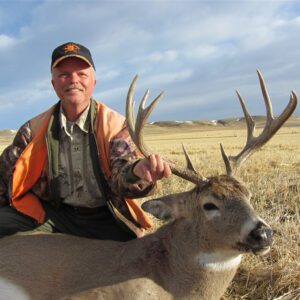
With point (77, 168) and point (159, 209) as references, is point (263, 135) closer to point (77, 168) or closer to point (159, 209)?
point (159, 209)

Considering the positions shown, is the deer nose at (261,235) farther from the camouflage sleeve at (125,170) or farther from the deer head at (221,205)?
the camouflage sleeve at (125,170)

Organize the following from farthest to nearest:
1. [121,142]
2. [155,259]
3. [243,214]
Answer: [121,142] < [155,259] < [243,214]

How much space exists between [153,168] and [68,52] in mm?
1883

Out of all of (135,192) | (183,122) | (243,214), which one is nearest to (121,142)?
(135,192)

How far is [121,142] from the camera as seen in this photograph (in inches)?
213

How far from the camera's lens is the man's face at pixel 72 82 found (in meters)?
5.57

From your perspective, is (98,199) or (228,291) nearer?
(228,291)

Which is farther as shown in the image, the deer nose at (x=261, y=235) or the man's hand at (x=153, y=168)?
the man's hand at (x=153, y=168)

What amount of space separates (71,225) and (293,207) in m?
3.33

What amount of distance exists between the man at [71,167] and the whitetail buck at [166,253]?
2.22 ft

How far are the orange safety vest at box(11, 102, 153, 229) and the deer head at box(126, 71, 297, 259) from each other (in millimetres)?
826

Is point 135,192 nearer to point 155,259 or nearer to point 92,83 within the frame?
point 155,259

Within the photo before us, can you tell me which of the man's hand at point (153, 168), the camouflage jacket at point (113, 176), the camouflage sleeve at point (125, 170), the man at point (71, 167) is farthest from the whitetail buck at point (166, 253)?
the man at point (71, 167)

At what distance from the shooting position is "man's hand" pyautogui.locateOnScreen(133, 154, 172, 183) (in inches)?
173
